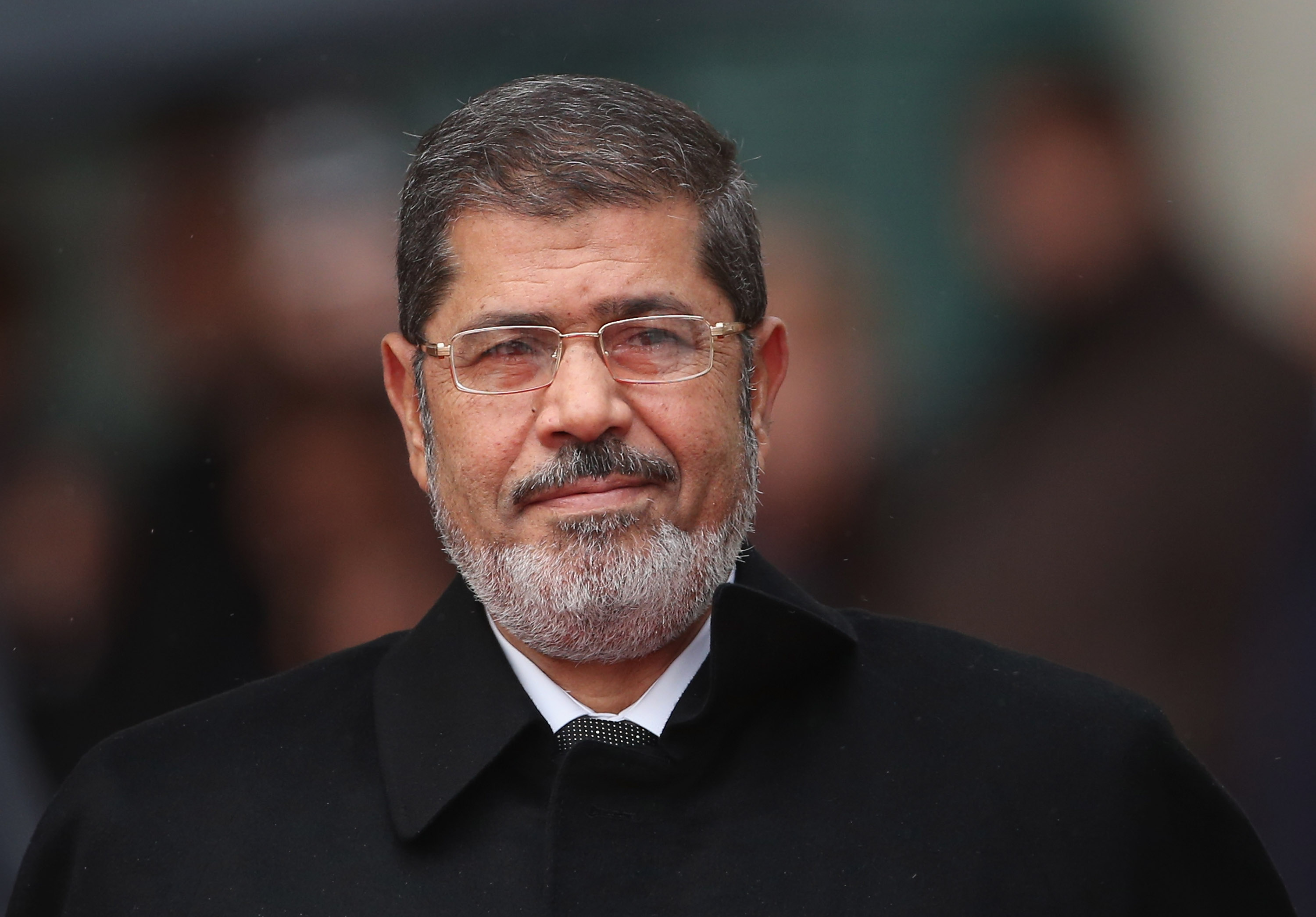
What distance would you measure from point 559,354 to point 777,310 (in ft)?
Result: 5.77

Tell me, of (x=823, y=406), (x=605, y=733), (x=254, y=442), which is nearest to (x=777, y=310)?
(x=823, y=406)

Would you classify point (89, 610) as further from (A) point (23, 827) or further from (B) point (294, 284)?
(B) point (294, 284)

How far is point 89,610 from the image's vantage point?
438cm

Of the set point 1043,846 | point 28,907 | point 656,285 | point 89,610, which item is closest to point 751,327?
point 656,285

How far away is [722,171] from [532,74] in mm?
1690

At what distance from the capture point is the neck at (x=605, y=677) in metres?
2.84

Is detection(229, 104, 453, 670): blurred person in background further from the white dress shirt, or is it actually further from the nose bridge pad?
the nose bridge pad

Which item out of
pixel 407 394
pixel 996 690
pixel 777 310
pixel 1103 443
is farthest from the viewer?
pixel 777 310

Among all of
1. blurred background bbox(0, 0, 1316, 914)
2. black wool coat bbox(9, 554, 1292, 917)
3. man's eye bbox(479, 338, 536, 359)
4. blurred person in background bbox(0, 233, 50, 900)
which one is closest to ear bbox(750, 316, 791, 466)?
black wool coat bbox(9, 554, 1292, 917)

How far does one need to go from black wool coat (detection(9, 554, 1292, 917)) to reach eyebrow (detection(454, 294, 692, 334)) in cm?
50

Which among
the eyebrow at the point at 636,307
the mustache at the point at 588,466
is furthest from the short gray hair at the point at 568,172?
the mustache at the point at 588,466

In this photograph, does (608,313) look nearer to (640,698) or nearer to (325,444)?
(640,698)

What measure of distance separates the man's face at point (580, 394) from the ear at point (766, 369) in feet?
0.66

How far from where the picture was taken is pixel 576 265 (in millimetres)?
2717
